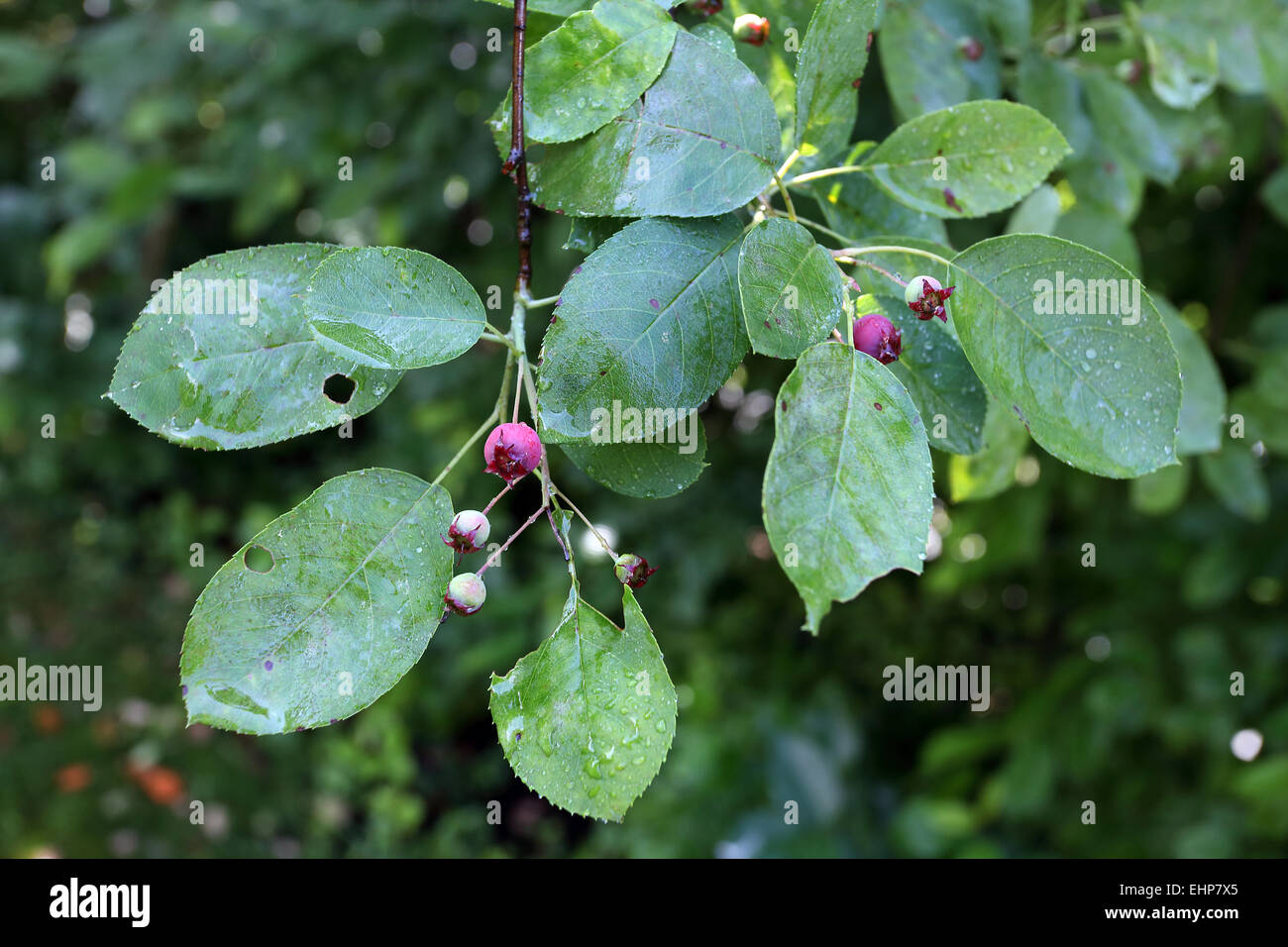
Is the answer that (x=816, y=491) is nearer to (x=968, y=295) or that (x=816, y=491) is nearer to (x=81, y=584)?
(x=968, y=295)

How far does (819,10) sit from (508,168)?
0.20 meters

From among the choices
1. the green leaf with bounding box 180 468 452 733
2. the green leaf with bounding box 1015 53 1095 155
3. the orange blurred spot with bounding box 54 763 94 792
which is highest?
the green leaf with bounding box 1015 53 1095 155

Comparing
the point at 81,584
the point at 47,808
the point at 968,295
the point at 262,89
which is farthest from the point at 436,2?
the point at 81,584

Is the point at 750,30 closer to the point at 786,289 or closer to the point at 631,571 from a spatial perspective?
the point at 786,289

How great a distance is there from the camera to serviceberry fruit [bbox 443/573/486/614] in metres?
0.51

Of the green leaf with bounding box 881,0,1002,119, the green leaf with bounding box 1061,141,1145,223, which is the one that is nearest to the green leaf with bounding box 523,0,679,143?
the green leaf with bounding box 881,0,1002,119

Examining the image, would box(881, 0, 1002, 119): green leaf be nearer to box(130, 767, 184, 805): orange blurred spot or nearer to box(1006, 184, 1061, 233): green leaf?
box(1006, 184, 1061, 233): green leaf

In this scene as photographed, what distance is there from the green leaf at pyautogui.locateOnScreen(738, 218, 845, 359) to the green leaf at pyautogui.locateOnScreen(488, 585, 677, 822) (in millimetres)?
164

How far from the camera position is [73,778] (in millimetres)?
2688

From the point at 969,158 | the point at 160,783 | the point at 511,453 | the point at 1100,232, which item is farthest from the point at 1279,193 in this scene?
the point at 160,783

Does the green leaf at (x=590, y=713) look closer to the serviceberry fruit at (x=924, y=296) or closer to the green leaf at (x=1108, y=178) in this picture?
the serviceberry fruit at (x=924, y=296)

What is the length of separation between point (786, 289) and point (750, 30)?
24 centimetres

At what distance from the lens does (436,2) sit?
1582 mm

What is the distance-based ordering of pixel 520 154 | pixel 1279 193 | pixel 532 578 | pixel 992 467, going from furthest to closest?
pixel 532 578 → pixel 1279 193 → pixel 992 467 → pixel 520 154
